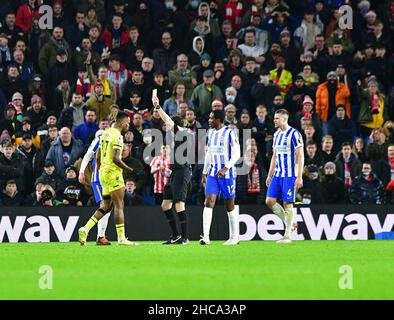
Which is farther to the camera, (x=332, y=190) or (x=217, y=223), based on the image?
(x=332, y=190)

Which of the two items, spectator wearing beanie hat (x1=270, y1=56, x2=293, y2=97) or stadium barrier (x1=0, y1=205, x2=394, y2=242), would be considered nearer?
stadium barrier (x1=0, y1=205, x2=394, y2=242)

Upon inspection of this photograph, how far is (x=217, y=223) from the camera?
22.0m

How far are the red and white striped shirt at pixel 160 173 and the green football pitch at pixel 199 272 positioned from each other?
2.85 m

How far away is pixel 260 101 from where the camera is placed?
2466 centimetres

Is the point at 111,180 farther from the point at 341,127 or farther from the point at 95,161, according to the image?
the point at 341,127

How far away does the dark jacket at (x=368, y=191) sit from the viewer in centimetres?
2245

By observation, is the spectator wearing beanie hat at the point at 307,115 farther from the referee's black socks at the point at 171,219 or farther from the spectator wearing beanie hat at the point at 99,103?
the referee's black socks at the point at 171,219

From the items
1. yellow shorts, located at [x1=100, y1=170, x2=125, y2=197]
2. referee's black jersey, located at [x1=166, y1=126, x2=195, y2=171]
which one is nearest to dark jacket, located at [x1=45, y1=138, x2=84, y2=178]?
referee's black jersey, located at [x1=166, y1=126, x2=195, y2=171]

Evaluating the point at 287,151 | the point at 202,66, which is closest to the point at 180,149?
the point at 287,151

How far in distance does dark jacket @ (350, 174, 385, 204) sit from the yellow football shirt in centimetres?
614

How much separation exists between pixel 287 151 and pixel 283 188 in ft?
2.09

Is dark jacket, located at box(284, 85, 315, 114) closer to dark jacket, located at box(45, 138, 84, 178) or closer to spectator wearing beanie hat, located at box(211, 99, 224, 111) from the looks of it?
spectator wearing beanie hat, located at box(211, 99, 224, 111)

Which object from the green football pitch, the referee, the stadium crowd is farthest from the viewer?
the stadium crowd

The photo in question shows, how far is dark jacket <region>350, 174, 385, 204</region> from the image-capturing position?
73.7 feet
